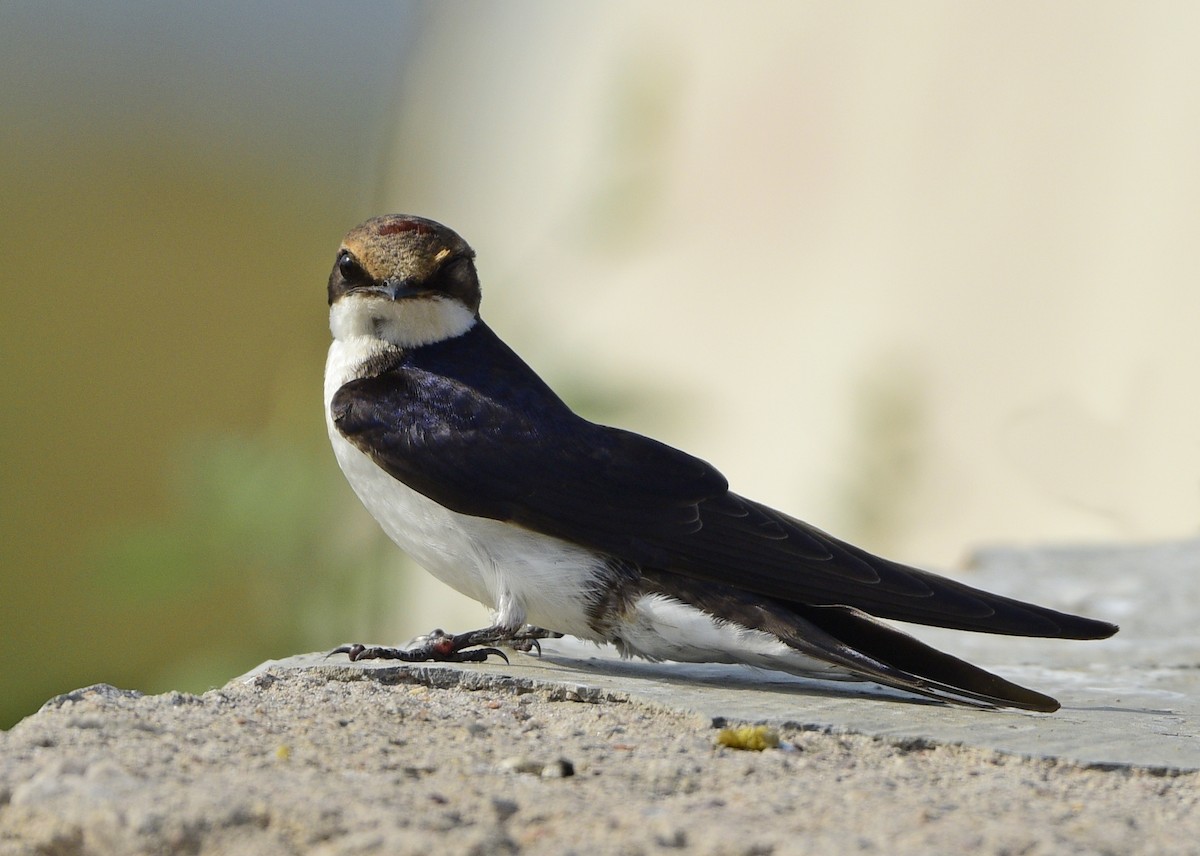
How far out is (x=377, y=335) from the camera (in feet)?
10.4

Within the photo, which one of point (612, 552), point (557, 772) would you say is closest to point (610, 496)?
point (612, 552)

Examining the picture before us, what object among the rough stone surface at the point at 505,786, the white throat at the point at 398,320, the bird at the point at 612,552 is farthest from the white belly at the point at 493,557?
the rough stone surface at the point at 505,786

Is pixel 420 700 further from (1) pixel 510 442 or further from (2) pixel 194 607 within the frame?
(2) pixel 194 607

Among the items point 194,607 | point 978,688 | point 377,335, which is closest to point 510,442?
point 377,335

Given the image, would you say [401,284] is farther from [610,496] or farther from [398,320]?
[610,496]

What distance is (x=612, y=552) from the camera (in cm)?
275

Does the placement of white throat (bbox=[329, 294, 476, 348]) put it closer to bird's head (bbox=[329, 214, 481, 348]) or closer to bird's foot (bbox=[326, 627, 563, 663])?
bird's head (bbox=[329, 214, 481, 348])

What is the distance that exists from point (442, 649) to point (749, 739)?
2.85 feet

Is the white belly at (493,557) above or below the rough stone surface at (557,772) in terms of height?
above

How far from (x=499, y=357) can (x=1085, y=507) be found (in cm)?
358

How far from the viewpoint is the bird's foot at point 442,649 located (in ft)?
8.68

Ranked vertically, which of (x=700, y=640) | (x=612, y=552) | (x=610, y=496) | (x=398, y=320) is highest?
(x=398, y=320)

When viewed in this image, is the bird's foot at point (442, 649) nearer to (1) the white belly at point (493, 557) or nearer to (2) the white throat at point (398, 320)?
(1) the white belly at point (493, 557)

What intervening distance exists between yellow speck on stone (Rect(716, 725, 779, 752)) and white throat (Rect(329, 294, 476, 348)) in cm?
139
